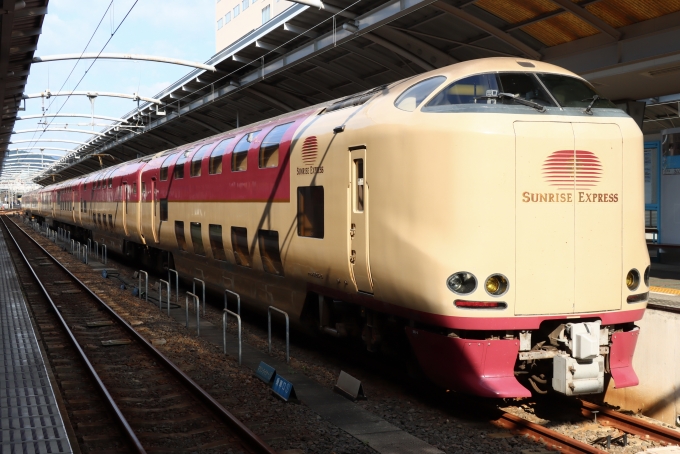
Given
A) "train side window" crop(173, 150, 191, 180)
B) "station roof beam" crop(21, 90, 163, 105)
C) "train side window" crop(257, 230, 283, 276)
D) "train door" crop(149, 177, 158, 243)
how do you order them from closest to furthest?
"train side window" crop(257, 230, 283, 276), "train side window" crop(173, 150, 191, 180), "train door" crop(149, 177, 158, 243), "station roof beam" crop(21, 90, 163, 105)

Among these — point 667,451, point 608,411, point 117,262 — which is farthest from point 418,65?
point 117,262

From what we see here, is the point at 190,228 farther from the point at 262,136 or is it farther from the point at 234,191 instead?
the point at 262,136

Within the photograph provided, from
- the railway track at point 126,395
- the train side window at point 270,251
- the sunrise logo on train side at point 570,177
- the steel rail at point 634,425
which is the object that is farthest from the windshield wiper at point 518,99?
the train side window at point 270,251

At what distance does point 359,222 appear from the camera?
8.12 metres

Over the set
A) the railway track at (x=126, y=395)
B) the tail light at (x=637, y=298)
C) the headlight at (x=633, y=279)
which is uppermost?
the headlight at (x=633, y=279)

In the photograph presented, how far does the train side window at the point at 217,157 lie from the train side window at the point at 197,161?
2.27ft

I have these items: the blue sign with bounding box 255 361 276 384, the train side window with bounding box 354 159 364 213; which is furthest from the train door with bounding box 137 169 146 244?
the train side window with bounding box 354 159 364 213

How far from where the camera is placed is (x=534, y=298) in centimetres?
682

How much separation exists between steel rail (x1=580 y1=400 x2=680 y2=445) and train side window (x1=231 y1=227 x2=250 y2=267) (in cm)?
621

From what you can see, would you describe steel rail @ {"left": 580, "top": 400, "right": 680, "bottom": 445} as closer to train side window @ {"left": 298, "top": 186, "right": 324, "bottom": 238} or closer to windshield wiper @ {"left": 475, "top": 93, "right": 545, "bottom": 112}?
windshield wiper @ {"left": 475, "top": 93, "right": 545, "bottom": 112}

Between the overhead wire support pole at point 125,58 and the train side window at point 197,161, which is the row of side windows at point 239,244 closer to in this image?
the train side window at point 197,161

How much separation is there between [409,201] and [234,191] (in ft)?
19.3

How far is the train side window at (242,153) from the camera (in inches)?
474

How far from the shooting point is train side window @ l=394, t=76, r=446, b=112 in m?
7.44
